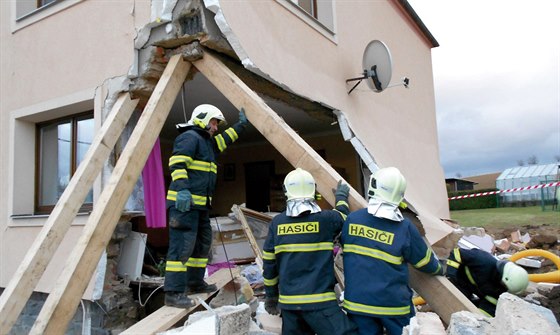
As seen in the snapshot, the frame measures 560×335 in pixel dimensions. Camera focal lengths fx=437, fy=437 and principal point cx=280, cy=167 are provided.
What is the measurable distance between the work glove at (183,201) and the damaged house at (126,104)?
1.70 feet

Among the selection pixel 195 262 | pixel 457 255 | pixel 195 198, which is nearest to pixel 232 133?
pixel 195 198

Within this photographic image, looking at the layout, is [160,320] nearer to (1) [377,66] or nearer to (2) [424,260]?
(2) [424,260]

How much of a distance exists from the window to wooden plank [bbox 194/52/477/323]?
7.14 ft

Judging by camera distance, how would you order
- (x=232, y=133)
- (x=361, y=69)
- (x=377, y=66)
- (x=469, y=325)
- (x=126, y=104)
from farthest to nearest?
1. (x=361, y=69)
2. (x=377, y=66)
3. (x=126, y=104)
4. (x=232, y=133)
5. (x=469, y=325)

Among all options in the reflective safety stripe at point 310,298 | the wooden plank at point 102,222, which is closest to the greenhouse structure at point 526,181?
the reflective safety stripe at point 310,298

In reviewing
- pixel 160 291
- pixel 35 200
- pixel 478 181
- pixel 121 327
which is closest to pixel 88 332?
pixel 121 327

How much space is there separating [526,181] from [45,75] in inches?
1320

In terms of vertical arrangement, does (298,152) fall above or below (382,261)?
above

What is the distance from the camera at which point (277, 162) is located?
9.92 meters

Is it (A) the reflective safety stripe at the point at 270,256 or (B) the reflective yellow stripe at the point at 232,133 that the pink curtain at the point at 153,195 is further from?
(A) the reflective safety stripe at the point at 270,256

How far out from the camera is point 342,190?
3615 millimetres

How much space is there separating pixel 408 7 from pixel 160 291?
28.1ft

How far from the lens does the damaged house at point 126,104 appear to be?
3861 millimetres

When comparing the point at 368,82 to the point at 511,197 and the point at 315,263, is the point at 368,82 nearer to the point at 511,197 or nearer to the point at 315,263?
the point at 315,263
